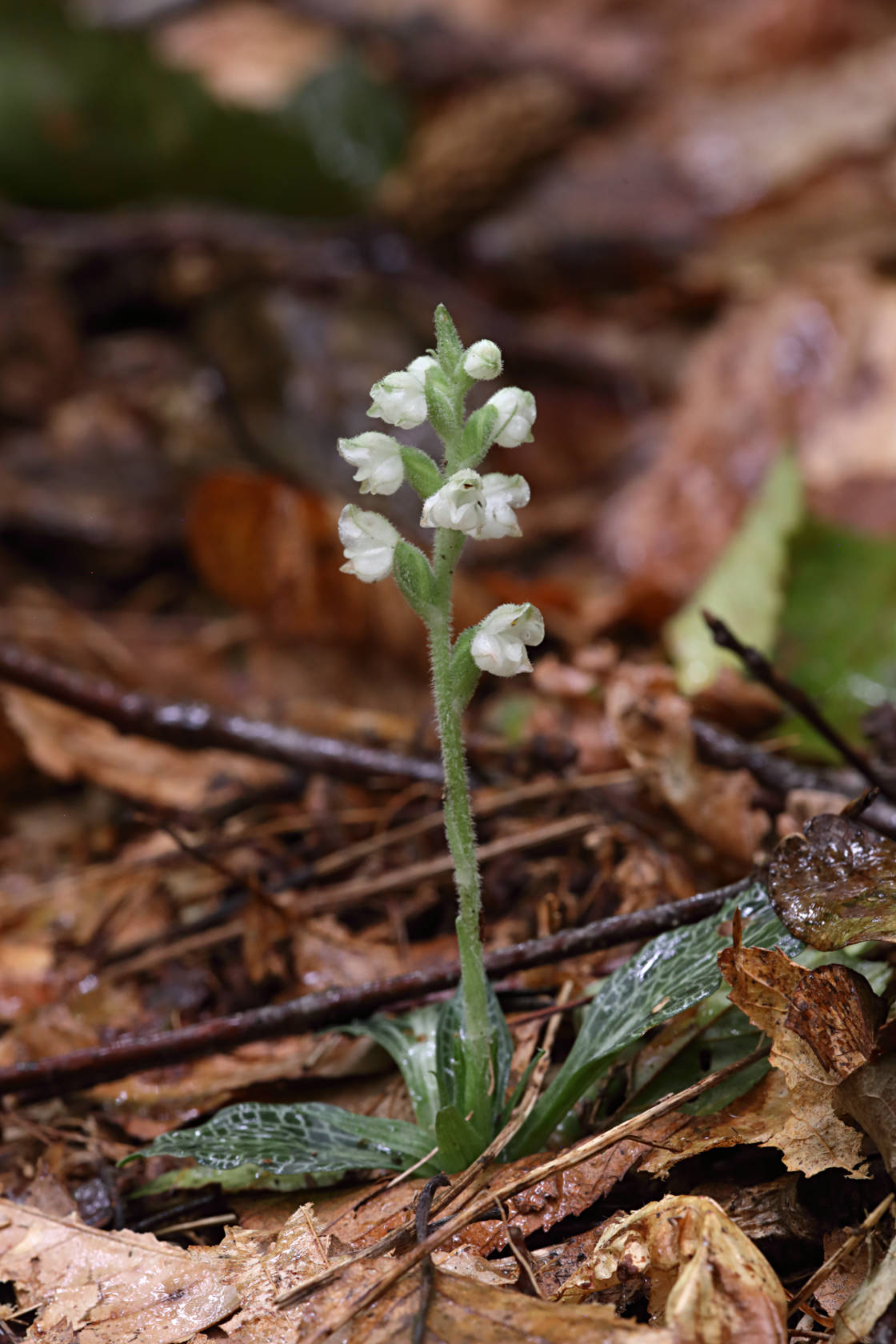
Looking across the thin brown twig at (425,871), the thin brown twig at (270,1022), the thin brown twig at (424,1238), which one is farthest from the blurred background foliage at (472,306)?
the thin brown twig at (424,1238)

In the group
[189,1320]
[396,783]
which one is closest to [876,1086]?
[189,1320]

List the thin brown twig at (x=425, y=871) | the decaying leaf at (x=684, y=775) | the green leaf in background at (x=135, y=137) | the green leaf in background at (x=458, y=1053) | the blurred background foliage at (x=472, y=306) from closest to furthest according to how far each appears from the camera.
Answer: the green leaf in background at (x=458, y=1053) < the decaying leaf at (x=684, y=775) < the thin brown twig at (x=425, y=871) < the blurred background foliage at (x=472, y=306) < the green leaf in background at (x=135, y=137)

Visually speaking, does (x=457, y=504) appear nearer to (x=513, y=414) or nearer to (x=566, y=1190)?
(x=513, y=414)

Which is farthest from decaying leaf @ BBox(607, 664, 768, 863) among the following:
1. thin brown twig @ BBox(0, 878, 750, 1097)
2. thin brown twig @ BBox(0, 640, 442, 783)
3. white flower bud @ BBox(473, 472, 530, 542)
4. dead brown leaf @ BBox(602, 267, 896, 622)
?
dead brown leaf @ BBox(602, 267, 896, 622)

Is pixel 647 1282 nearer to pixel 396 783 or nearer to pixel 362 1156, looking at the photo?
pixel 362 1156

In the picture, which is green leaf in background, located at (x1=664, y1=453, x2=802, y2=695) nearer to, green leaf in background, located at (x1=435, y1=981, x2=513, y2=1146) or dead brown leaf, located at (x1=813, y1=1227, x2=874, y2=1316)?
green leaf in background, located at (x1=435, y1=981, x2=513, y2=1146)

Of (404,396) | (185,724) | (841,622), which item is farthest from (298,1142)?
(841,622)

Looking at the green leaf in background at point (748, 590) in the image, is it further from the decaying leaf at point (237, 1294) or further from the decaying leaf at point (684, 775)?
the decaying leaf at point (237, 1294)
